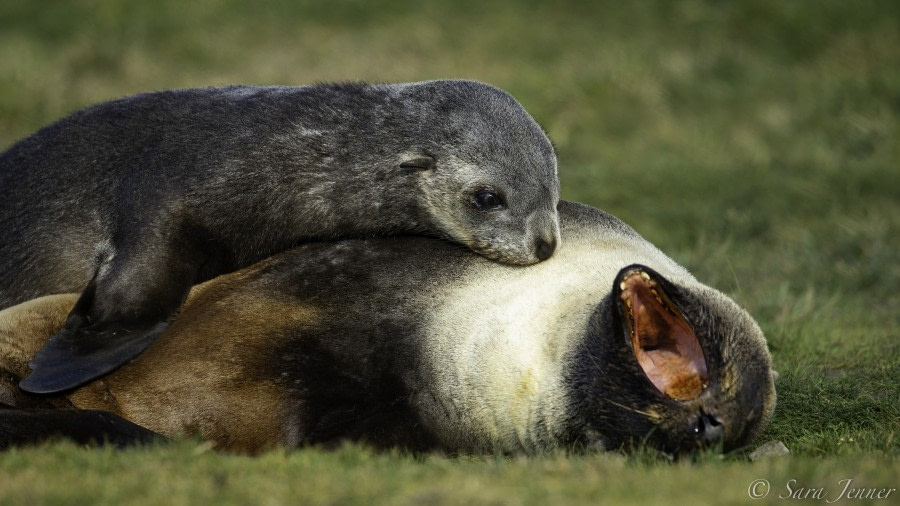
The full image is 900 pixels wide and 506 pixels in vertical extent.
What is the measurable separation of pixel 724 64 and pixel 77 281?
9.48 metres

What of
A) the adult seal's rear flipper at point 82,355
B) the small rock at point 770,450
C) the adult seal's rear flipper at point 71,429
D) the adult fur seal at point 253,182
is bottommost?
the small rock at point 770,450

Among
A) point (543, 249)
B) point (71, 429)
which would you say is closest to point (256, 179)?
point (543, 249)

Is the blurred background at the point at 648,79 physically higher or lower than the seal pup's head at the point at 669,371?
higher

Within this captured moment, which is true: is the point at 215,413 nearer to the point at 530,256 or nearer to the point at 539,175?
the point at 530,256

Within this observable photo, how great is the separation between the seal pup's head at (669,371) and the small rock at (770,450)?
16 cm

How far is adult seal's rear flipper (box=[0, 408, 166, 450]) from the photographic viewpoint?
4656mm

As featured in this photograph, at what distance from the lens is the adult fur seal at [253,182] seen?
19.0 ft

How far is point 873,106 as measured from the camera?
1252cm

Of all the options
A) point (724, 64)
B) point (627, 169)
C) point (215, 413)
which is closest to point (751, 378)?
point (215, 413)

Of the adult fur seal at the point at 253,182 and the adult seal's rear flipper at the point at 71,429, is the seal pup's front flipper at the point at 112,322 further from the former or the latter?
the adult seal's rear flipper at the point at 71,429

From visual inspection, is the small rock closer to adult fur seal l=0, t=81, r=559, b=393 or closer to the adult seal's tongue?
the adult seal's tongue

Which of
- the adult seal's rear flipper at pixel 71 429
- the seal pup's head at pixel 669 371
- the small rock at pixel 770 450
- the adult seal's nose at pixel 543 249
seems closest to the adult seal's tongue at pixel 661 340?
the seal pup's head at pixel 669 371

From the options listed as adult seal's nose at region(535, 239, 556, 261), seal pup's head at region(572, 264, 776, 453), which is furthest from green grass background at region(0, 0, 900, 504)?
adult seal's nose at region(535, 239, 556, 261)

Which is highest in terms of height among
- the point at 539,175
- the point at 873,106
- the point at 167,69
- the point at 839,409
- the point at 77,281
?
the point at 167,69
